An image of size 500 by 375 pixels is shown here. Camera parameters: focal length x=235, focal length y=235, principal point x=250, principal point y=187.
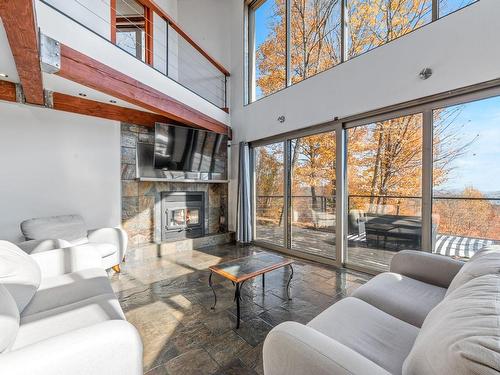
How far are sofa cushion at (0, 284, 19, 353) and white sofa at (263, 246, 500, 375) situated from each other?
3.57 feet

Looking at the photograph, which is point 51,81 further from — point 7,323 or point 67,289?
point 7,323

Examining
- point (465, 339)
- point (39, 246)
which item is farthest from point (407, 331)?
point (39, 246)

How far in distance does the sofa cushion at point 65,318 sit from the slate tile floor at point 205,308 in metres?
0.48

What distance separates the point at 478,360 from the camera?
543mm

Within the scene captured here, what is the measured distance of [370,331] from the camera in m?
1.20

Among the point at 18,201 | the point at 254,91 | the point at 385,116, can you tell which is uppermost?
the point at 254,91

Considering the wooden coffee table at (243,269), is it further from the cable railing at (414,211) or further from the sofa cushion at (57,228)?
the sofa cushion at (57,228)

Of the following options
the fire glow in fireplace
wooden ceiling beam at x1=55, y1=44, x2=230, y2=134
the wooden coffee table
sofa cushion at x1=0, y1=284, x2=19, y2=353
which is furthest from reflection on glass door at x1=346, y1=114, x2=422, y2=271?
sofa cushion at x1=0, y1=284, x2=19, y2=353

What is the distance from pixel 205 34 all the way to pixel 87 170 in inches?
156

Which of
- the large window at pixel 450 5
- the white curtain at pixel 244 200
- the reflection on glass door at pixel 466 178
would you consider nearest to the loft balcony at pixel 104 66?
the white curtain at pixel 244 200

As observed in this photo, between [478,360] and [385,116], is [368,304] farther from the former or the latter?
[385,116]

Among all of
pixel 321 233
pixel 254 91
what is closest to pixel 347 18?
pixel 254 91

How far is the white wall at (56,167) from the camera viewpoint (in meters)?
2.94

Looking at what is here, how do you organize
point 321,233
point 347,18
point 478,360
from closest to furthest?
point 478,360 < point 347,18 < point 321,233
